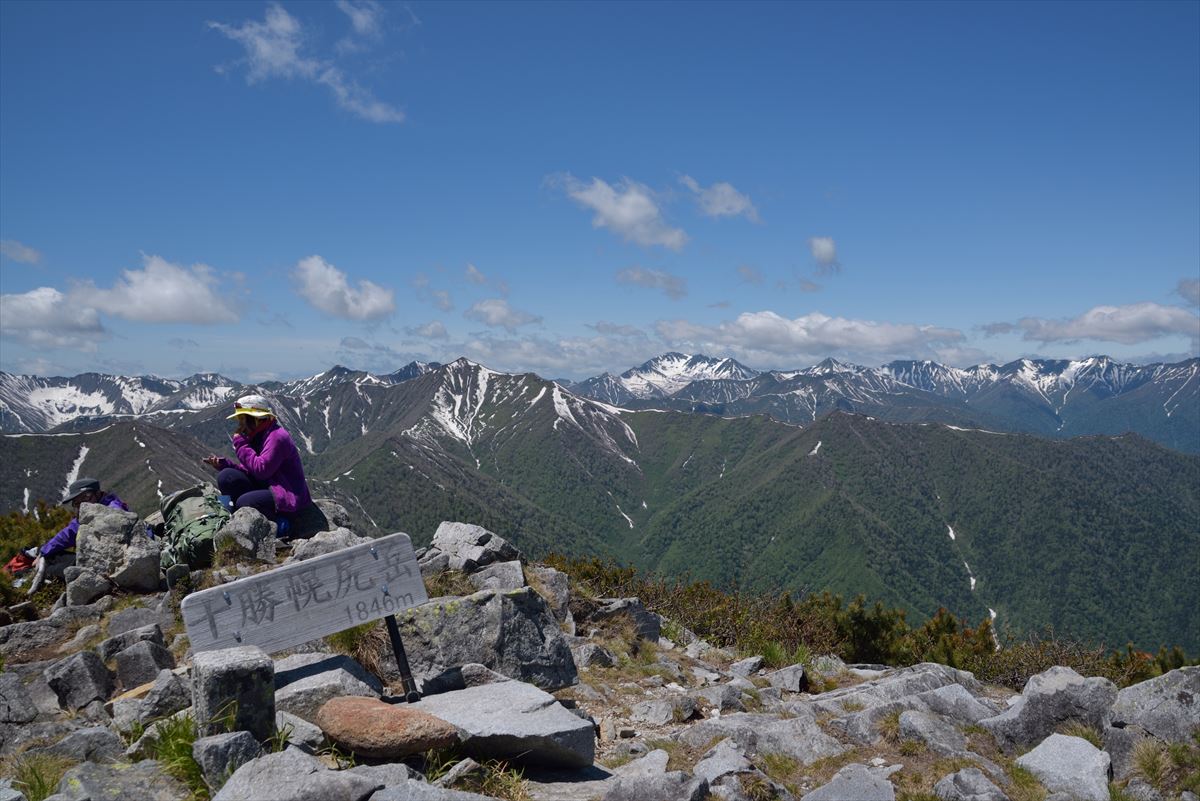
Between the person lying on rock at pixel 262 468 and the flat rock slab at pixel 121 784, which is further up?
the person lying on rock at pixel 262 468

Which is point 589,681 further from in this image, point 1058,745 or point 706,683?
point 1058,745

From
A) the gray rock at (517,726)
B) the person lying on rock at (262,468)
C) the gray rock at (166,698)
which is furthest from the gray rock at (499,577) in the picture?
the gray rock at (166,698)

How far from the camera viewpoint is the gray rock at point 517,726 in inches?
263

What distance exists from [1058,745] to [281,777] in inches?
328

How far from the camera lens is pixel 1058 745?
7.72m

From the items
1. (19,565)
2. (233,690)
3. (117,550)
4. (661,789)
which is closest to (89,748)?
(233,690)

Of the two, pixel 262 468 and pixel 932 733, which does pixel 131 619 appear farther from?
pixel 932 733

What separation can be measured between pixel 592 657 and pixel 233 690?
7.11 metres

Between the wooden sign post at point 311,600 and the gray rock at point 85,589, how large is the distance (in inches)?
290

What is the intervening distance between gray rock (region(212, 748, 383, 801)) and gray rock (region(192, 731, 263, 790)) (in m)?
0.27

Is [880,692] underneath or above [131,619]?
underneath

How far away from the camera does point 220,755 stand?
5.45 meters

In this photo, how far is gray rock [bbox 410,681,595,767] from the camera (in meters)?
6.67

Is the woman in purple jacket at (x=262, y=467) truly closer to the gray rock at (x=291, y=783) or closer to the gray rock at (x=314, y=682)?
the gray rock at (x=314, y=682)
